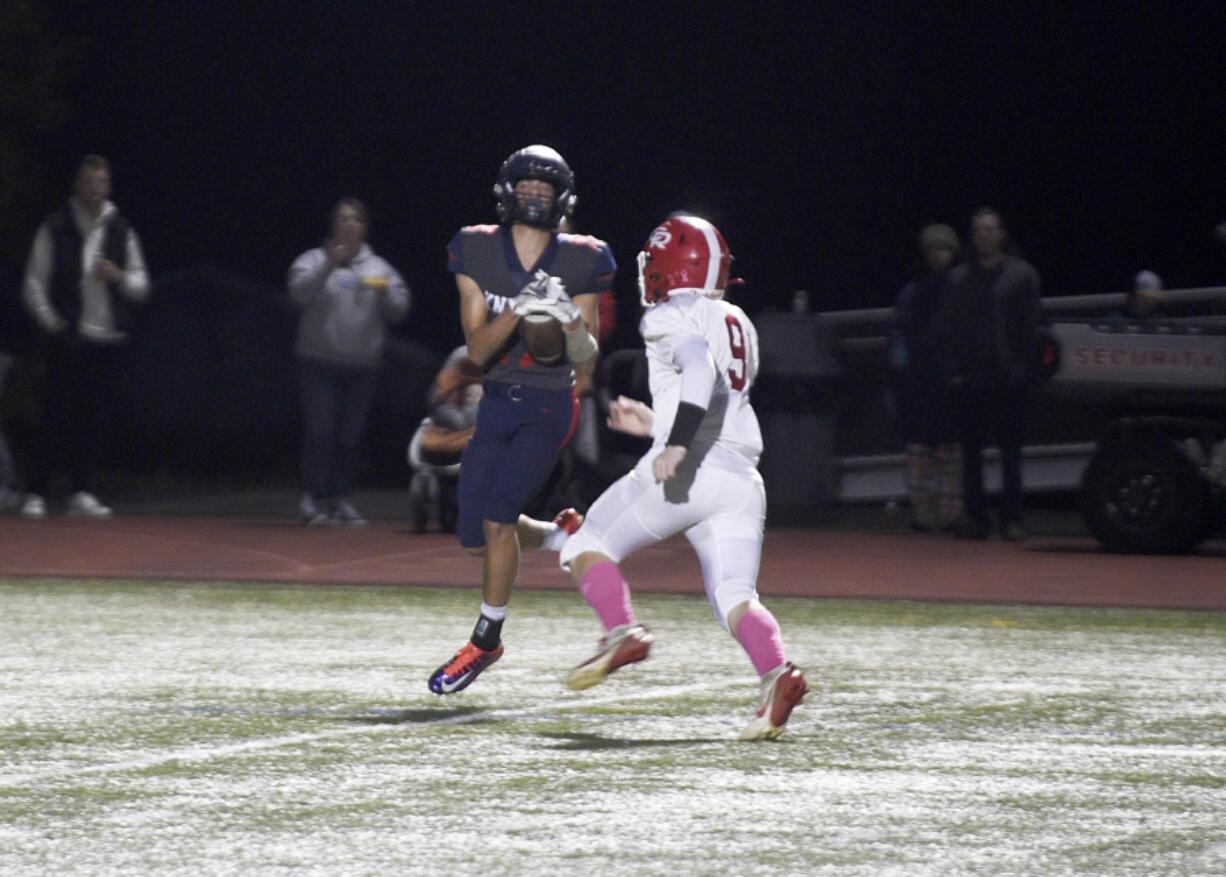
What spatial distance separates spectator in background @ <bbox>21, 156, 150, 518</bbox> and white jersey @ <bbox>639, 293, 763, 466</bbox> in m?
8.71

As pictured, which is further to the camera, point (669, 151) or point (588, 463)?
point (669, 151)

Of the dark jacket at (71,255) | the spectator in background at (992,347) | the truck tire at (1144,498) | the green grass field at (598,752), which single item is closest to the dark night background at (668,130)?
the dark jacket at (71,255)

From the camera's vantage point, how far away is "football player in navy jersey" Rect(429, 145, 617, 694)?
316 inches

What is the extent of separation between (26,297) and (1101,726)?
32.6 ft

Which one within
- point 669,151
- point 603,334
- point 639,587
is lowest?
point 639,587

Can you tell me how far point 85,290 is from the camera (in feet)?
50.9

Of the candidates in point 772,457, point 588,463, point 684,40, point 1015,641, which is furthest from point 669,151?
point 1015,641

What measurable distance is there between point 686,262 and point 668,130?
1675 centimetres

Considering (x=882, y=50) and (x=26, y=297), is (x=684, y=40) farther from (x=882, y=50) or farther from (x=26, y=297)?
(x=26, y=297)

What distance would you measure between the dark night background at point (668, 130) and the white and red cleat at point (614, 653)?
49.3 ft

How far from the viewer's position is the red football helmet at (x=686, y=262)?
23.9 ft

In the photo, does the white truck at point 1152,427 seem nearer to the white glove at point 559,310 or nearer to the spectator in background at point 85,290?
the spectator in background at point 85,290

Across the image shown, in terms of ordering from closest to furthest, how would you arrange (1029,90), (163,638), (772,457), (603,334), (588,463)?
(163,638) → (603,334) → (588,463) → (772,457) → (1029,90)

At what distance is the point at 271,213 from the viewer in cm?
2491
